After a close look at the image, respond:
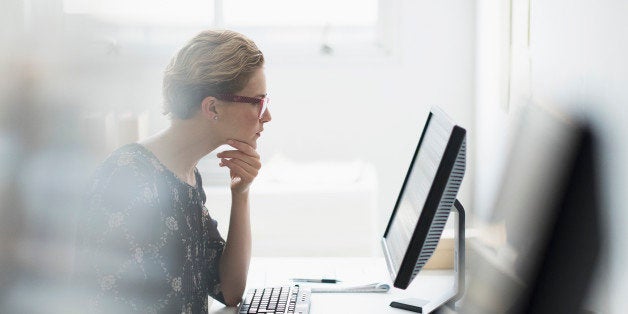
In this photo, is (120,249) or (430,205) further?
(120,249)

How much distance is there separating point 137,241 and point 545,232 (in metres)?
0.77

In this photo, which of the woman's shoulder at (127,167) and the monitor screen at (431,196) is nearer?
the monitor screen at (431,196)

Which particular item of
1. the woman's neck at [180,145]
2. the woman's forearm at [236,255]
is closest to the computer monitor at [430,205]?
the woman's forearm at [236,255]

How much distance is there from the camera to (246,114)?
1672mm

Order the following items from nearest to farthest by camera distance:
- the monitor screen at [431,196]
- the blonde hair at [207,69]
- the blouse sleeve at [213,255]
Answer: the monitor screen at [431,196] → the blonde hair at [207,69] → the blouse sleeve at [213,255]

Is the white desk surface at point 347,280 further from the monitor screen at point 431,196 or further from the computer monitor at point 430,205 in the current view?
the monitor screen at point 431,196

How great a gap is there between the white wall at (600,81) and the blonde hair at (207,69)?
0.63 metres

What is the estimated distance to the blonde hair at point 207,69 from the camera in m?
1.63

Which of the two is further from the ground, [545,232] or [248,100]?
[248,100]

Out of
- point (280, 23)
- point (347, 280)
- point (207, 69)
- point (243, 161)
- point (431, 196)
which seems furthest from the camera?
point (280, 23)

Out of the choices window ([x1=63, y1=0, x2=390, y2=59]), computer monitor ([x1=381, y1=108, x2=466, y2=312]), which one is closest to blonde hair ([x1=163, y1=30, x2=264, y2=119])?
computer monitor ([x1=381, y1=108, x2=466, y2=312])

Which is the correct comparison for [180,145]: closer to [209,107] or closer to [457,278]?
[209,107]

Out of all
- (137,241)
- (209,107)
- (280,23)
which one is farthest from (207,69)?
(280,23)

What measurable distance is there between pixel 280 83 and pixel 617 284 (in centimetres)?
225
